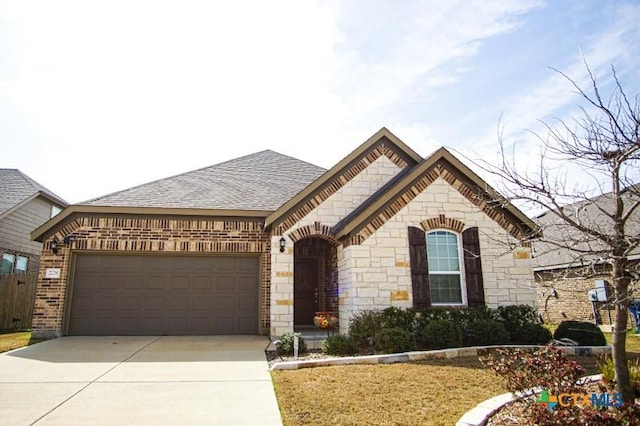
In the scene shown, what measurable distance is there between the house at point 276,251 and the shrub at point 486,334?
97 centimetres

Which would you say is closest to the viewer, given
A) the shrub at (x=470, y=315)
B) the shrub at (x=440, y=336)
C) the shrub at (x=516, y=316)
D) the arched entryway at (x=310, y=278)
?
the shrub at (x=440, y=336)

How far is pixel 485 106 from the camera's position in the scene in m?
7.52

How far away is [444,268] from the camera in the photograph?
33.1ft

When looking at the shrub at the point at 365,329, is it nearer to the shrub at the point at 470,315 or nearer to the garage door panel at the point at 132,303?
the shrub at the point at 470,315

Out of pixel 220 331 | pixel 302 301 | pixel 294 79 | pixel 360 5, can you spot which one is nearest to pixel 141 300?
pixel 220 331

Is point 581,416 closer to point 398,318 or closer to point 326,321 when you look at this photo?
point 398,318

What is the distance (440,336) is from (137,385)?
5.75 m

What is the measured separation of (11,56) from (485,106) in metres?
8.76

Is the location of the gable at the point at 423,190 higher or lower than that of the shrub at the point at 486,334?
higher

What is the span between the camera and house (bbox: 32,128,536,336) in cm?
988

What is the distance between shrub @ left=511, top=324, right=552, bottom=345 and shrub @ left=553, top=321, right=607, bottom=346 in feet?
0.94

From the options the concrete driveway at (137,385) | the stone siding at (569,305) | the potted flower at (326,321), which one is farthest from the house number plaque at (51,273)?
the stone siding at (569,305)

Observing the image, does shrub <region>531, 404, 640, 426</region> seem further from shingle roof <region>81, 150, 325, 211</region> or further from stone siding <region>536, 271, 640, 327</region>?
stone siding <region>536, 271, 640, 327</region>

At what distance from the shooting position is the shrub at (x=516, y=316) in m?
9.34
